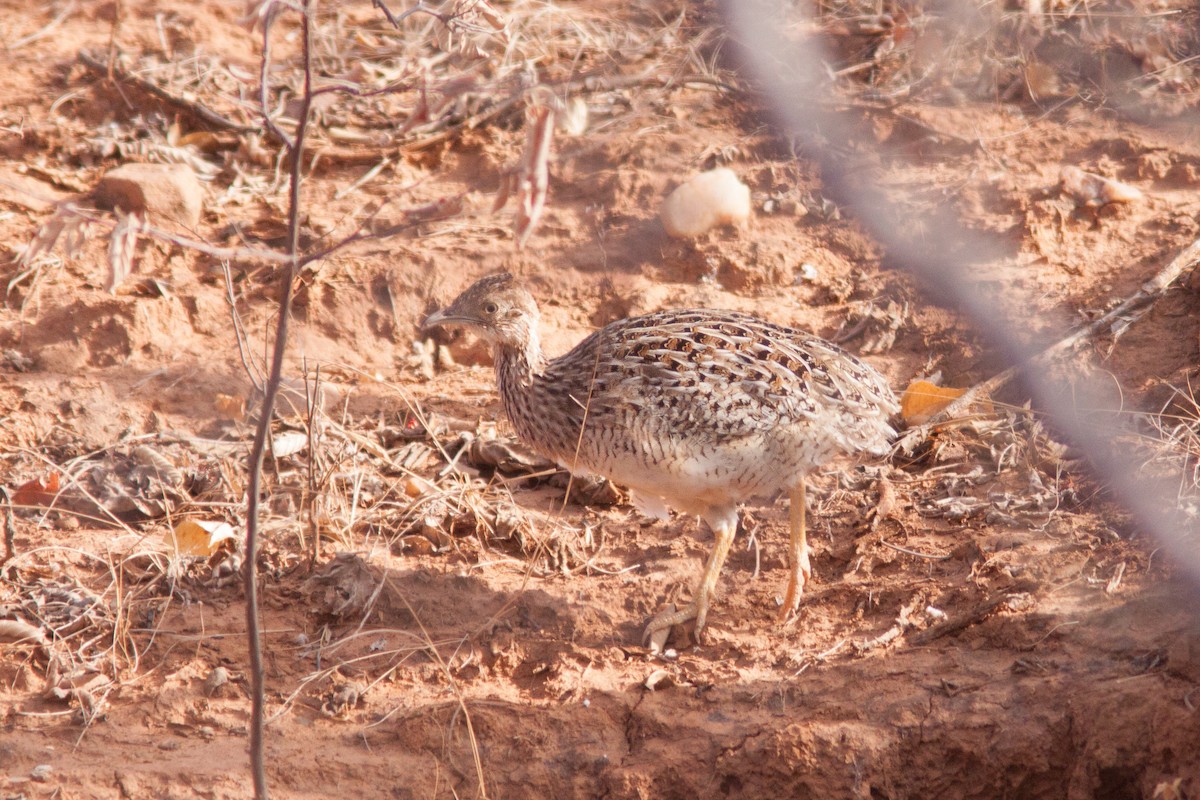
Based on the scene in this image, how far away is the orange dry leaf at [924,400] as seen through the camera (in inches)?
207

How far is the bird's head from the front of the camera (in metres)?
4.80

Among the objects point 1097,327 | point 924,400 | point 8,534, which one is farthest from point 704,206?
point 8,534

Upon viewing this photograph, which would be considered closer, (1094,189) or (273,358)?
(273,358)

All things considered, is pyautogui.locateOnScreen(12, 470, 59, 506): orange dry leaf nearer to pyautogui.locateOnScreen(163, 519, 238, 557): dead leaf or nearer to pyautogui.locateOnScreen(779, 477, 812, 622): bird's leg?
pyautogui.locateOnScreen(163, 519, 238, 557): dead leaf

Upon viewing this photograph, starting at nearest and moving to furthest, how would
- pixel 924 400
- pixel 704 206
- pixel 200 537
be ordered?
1. pixel 200 537
2. pixel 924 400
3. pixel 704 206

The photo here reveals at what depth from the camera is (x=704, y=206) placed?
6.29 m

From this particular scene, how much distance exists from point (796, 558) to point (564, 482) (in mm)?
1255

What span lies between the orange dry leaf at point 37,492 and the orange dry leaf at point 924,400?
3674 millimetres

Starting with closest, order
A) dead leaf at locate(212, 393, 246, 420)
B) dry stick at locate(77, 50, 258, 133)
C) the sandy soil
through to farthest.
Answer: the sandy soil, dead leaf at locate(212, 393, 246, 420), dry stick at locate(77, 50, 258, 133)

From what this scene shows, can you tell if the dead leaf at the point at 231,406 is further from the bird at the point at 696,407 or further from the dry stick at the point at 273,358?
the dry stick at the point at 273,358

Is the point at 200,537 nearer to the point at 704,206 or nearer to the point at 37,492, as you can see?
the point at 37,492

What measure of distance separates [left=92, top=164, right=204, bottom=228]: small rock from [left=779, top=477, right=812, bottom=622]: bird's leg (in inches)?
142

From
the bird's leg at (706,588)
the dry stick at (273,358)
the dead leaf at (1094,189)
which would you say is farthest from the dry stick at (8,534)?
the dead leaf at (1094,189)

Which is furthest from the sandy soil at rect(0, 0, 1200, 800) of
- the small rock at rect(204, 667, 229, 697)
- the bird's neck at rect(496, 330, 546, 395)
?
the bird's neck at rect(496, 330, 546, 395)
